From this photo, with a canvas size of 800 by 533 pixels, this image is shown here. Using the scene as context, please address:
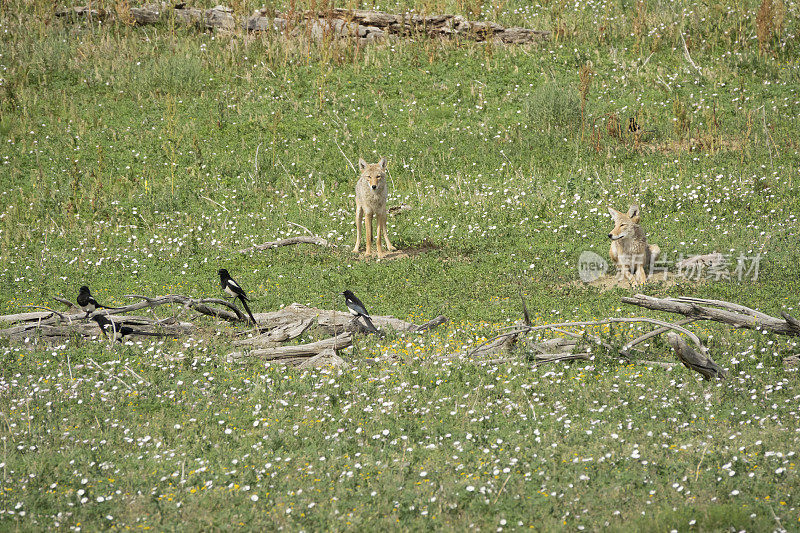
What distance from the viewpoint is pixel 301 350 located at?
35.7ft

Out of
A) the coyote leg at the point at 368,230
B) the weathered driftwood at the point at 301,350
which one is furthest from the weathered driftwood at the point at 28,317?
the coyote leg at the point at 368,230

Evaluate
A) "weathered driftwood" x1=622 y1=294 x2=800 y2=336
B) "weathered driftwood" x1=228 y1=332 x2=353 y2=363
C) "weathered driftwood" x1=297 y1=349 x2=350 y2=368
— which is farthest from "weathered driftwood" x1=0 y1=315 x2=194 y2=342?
"weathered driftwood" x1=622 y1=294 x2=800 y2=336

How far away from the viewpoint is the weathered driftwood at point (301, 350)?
35.7 feet

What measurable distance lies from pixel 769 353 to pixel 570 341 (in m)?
2.43

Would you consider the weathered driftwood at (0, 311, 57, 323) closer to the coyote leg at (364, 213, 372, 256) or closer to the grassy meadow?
the grassy meadow

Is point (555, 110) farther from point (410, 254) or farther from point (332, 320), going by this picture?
point (332, 320)

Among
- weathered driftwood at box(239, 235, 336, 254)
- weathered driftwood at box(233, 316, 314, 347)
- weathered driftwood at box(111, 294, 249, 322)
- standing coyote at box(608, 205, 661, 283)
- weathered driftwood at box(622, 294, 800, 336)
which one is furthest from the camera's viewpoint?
weathered driftwood at box(239, 235, 336, 254)

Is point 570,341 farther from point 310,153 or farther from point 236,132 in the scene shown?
point 236,132

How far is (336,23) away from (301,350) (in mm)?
17616

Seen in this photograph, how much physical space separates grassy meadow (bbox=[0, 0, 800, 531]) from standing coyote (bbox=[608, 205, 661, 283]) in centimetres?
62

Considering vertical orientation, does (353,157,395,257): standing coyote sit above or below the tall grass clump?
below

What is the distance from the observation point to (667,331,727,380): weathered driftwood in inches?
340

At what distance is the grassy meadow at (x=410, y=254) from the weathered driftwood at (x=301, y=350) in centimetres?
43

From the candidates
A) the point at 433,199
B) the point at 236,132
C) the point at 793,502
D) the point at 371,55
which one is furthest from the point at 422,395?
the point at 371,55
